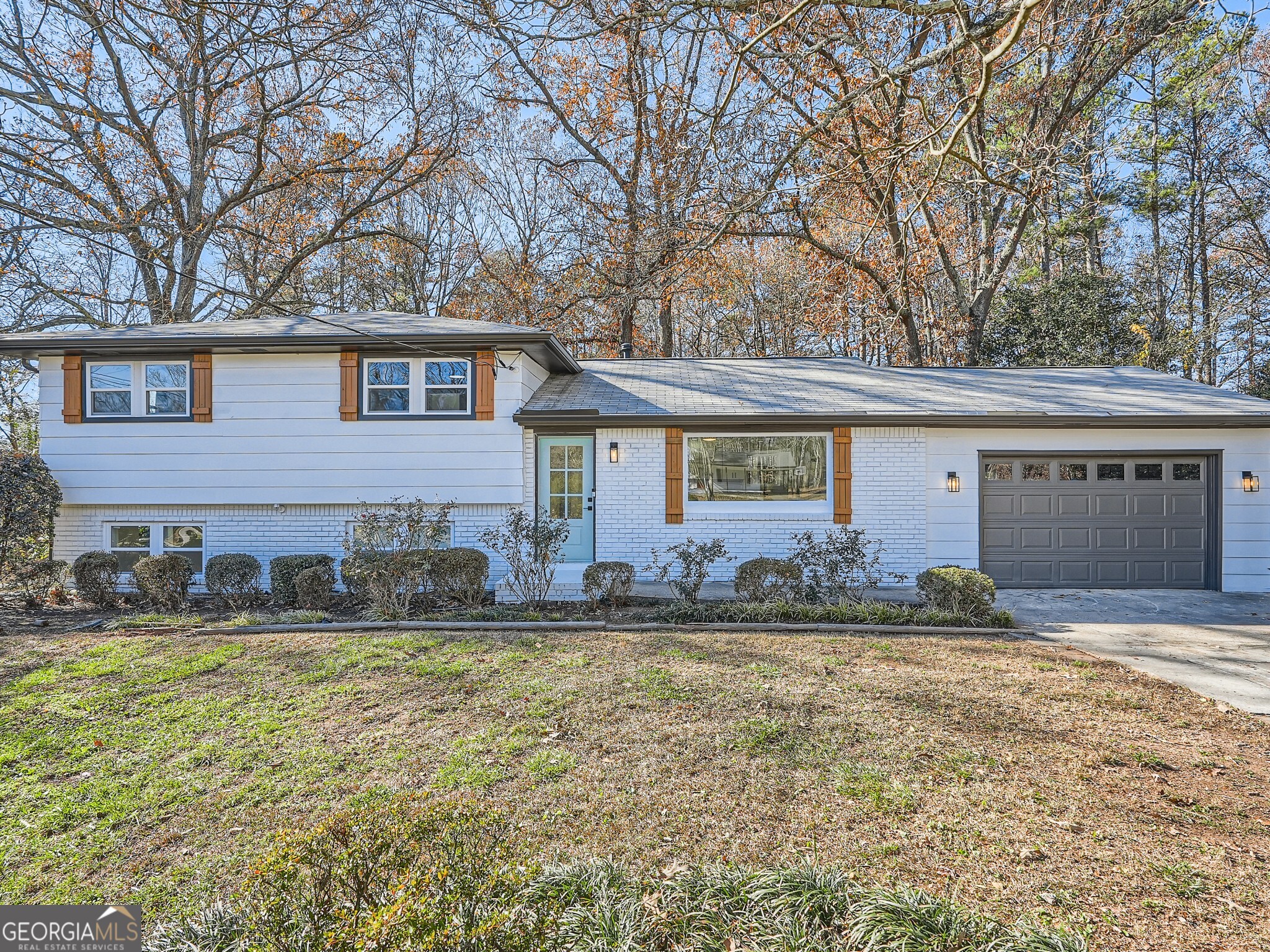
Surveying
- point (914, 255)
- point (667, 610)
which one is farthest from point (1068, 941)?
point (914, 255)

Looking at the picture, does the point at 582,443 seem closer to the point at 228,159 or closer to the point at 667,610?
the point at 667,610

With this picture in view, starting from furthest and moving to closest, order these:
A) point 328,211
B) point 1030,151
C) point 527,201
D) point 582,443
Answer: point 527,201
point 328,211
point 582,443
point 1030,151

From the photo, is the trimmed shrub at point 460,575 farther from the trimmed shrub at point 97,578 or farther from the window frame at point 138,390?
the window frame at point 138,390

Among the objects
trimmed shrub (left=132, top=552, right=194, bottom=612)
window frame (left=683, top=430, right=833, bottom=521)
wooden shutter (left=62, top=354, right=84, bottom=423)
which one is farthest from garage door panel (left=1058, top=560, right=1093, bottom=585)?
wooden shutter (left=62, top=354, right=84, bottom=423)

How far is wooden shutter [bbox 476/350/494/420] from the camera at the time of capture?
9492 millimetres

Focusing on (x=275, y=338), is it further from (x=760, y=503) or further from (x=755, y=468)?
(x=760, y=503)

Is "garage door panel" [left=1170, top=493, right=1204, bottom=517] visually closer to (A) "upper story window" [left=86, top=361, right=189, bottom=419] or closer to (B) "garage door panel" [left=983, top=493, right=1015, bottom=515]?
(B) "garage door panel" [left=983, top=493, right=1015, bottom=515]

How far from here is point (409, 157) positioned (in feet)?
56.9

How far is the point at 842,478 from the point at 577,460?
4.07m

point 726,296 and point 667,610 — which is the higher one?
point 726,296

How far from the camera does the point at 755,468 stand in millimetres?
9758

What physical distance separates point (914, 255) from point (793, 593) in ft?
38.9

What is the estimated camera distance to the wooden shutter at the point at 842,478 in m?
9.51

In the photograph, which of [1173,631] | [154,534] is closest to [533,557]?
[154,534]
